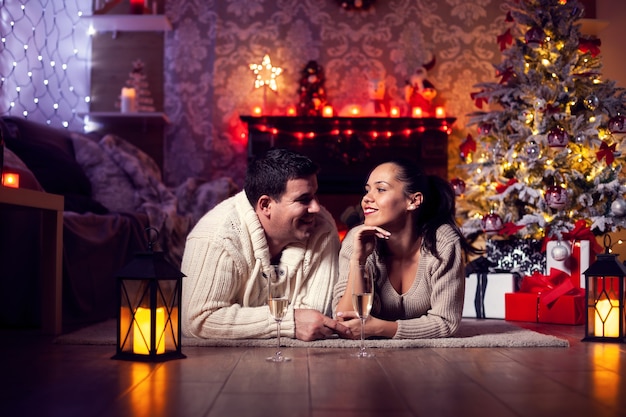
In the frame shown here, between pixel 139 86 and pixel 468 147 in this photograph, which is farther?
pixel 139 86

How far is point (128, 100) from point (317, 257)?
3246 mm

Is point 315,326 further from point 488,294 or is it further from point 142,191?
point 142,191

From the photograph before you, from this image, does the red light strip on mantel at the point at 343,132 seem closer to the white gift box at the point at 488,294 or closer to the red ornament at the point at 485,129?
the red ornament at the point at 485,129

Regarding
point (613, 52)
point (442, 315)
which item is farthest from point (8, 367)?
point (613, 52)

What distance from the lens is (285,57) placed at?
5.95 m

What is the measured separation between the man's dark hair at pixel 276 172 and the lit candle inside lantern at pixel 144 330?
0.63 m

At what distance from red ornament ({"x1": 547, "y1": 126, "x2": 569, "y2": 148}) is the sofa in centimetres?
198

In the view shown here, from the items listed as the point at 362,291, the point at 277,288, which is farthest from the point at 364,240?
the point at 277,288

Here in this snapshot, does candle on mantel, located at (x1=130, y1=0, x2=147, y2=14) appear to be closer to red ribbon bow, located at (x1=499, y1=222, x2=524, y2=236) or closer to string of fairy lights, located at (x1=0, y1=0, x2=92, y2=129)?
string of fairy lights, located at (x1=0, y1=0, x2=92, y2=129)

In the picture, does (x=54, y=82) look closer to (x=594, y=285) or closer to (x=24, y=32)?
(x=24, y=32)

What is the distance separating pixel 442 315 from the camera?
2.62 metres

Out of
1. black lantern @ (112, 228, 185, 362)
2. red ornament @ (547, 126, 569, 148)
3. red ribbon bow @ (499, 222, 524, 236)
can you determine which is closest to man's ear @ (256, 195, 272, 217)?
black lantern @ (112, 228, 185, 362)

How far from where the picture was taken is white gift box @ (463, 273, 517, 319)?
3.92 m

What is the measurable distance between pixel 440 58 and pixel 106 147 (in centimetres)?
264
